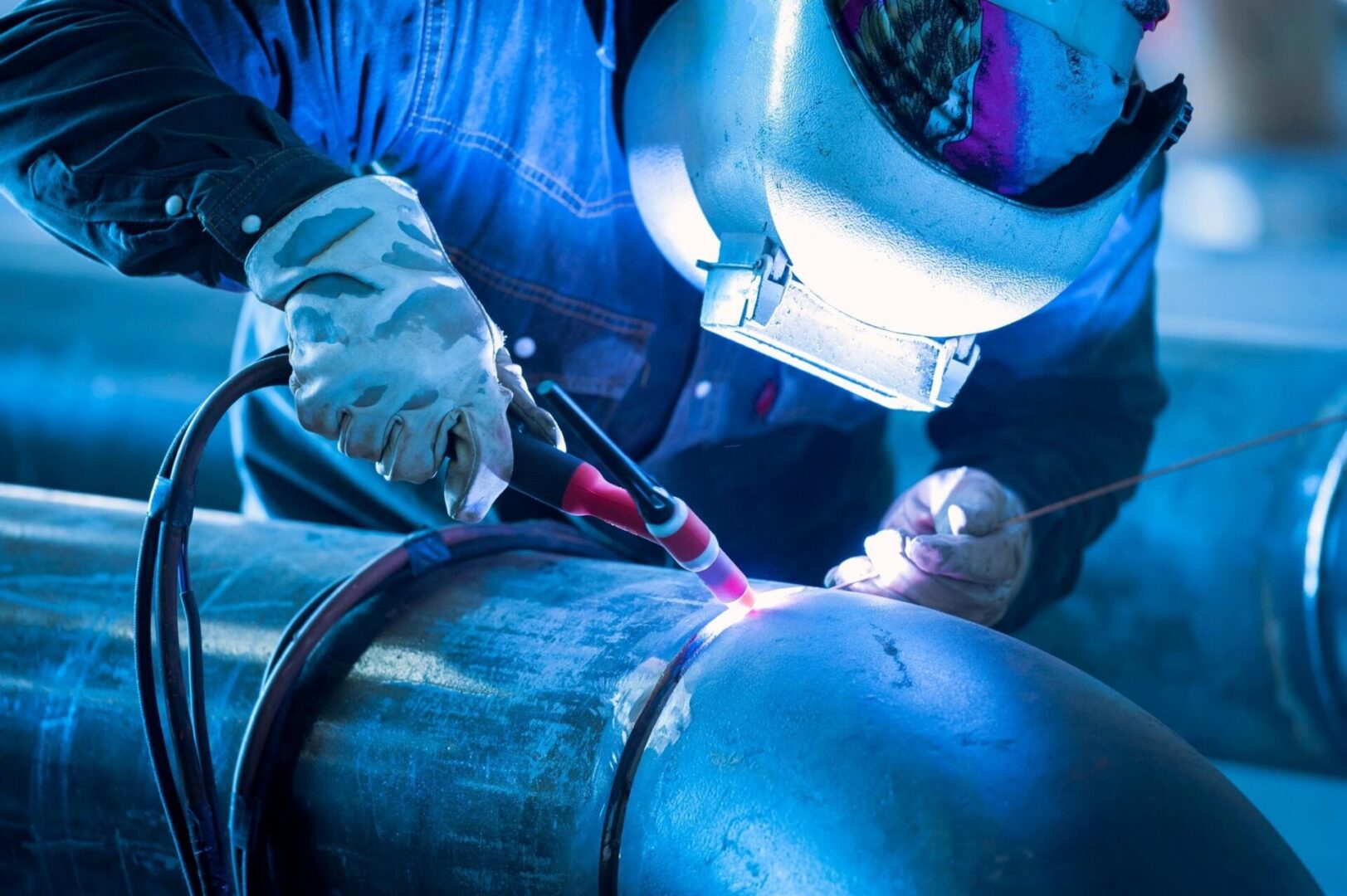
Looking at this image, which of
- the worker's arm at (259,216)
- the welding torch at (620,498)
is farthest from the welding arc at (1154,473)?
the worker's arm at (259,216)

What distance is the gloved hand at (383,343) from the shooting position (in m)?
0.70

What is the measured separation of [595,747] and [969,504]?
483mm

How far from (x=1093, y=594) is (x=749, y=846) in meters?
0.99

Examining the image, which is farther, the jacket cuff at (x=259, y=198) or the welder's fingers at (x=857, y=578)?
the welder's fingers at (x=857, y=578)

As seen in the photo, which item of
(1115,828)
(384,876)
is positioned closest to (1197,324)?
(1115,828)

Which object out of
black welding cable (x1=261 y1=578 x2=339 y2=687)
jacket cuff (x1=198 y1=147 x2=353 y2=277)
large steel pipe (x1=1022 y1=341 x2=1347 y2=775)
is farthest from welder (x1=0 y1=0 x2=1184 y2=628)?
large steel pipe (x1=1022 y1=341 x2=1347 y2=775)

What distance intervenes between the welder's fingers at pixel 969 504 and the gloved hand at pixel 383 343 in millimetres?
437

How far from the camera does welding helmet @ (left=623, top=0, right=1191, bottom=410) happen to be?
2.25 feet

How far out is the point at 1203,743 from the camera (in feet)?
4.72

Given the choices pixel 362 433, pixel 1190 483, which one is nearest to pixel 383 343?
pixel 362 433

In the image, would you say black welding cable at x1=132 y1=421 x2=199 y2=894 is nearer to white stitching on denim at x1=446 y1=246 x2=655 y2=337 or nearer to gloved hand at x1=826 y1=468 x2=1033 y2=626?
white stitching on denim at x1=446 y1=246 x2=655 y2=337

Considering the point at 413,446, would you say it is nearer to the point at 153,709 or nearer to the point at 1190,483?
the point at 153,709

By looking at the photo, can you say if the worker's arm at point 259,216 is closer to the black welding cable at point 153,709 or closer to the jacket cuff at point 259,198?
the jacket cuff at point 259,198

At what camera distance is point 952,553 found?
93cm
